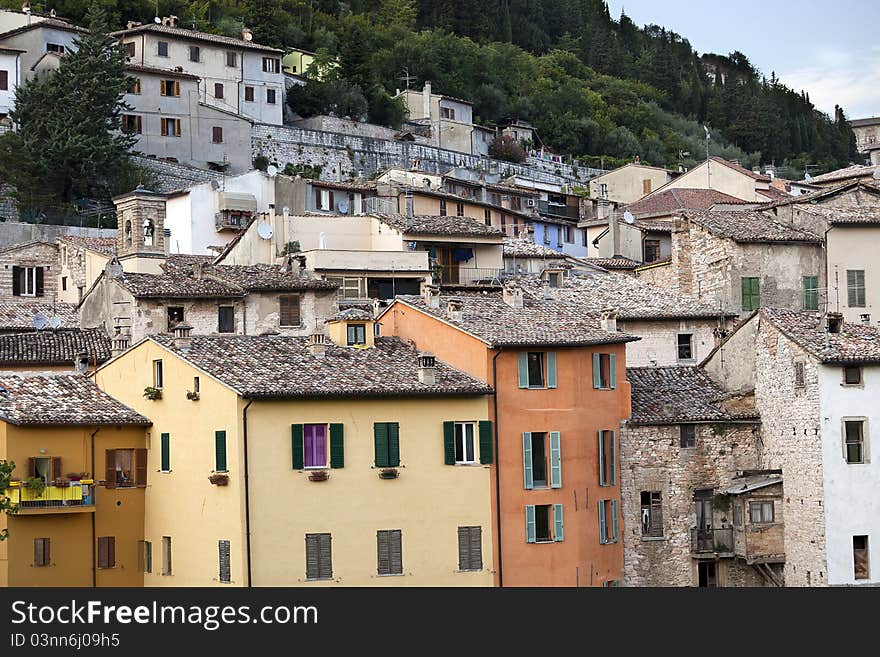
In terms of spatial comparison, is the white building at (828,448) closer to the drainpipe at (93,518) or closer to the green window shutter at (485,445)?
the green window shutter at (485,445)

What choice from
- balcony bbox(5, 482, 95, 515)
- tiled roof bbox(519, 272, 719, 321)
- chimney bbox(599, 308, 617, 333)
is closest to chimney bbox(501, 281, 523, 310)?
chimney bbox(599, 308, 617, 333)

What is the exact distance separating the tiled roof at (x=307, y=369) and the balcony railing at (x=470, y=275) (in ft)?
56.2

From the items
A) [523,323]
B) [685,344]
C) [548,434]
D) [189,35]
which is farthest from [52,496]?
[189,35]

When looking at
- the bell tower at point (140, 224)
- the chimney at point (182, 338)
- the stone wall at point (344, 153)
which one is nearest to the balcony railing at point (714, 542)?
the chimney at point (182, 338)

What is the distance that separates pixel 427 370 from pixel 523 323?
3.75 m

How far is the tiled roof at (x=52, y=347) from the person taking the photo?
51812mm

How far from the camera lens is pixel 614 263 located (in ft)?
221

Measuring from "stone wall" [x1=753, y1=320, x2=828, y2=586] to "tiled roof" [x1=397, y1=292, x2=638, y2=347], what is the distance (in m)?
3.53

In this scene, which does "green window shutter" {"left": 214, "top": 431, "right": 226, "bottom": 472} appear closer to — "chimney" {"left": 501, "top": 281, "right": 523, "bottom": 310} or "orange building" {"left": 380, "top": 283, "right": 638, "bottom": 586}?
"orange building" {"left": 380, "top": 283, "right": 638, "bottom": 586}

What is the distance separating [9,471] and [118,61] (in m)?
47.9

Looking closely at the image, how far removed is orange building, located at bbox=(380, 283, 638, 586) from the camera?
44.8m

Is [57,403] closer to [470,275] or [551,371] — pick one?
[551,371]

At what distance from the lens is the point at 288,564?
137ft
